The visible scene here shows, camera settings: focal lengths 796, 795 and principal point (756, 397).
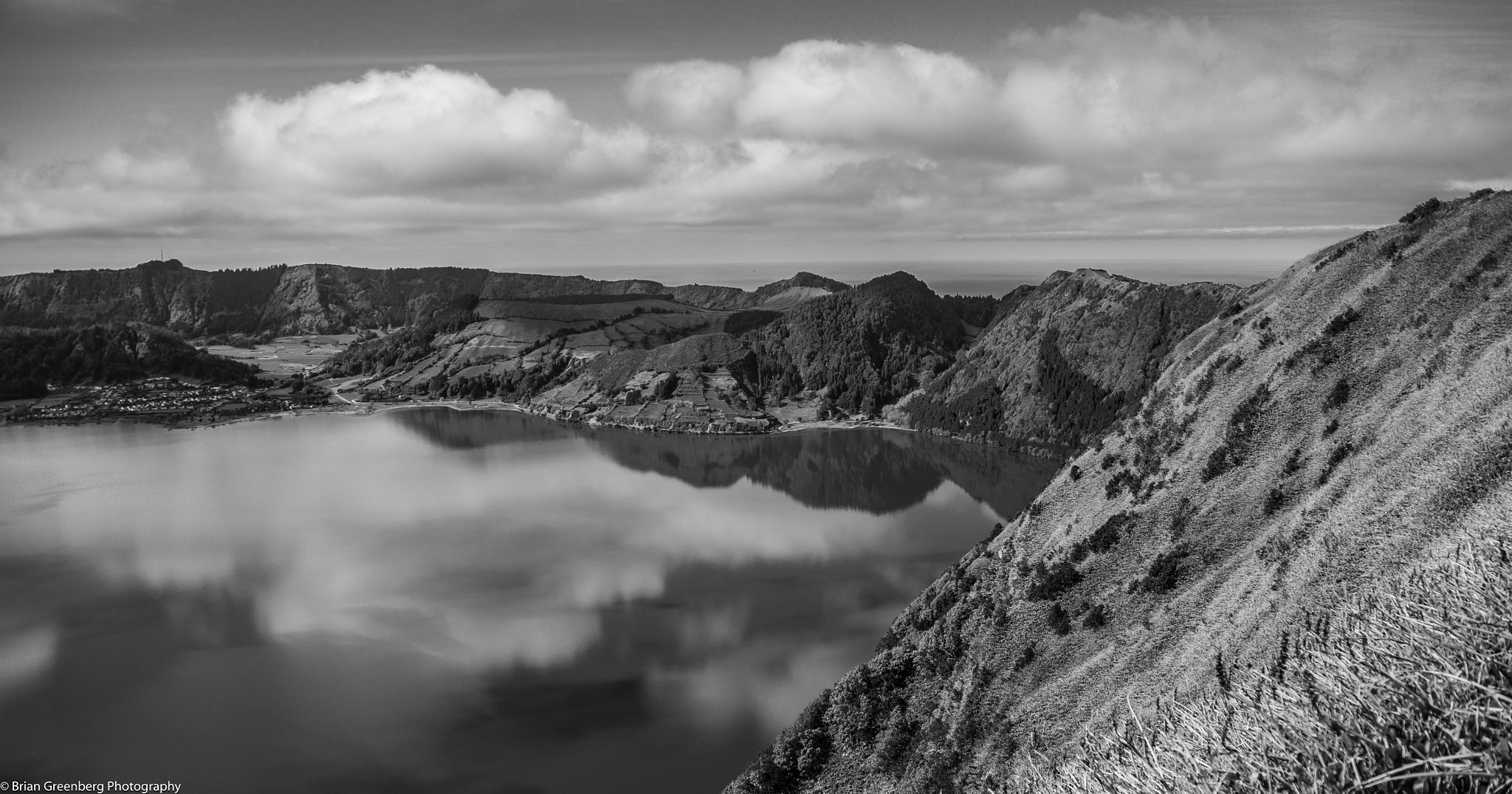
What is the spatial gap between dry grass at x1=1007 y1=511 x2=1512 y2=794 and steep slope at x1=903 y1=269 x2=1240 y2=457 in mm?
90142

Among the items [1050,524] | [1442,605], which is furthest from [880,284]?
[1442,605]

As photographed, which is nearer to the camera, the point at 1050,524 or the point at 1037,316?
the point at 1050,524

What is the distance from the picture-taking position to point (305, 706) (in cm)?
3928

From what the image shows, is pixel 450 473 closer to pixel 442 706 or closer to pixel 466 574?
pixel 466 574

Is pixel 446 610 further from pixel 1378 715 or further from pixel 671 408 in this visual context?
pixel 671 408

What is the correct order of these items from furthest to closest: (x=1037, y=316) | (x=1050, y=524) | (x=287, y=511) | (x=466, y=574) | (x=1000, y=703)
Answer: (x=1037, y=316), (x=287, y=511), (x=466, y=574), (x=1050, y=524), (x=1000, y=703)

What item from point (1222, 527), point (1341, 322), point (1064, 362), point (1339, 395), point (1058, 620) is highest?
point (1341, 322)

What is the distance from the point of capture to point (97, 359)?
174 meters

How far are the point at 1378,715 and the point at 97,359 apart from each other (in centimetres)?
22372

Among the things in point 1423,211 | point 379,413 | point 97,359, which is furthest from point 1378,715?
point 97,359

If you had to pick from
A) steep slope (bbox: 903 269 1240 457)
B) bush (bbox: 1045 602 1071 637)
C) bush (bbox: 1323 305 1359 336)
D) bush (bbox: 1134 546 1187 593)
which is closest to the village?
steep slope (bbox: 903 269 1240 457)

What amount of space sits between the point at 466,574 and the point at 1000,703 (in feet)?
144

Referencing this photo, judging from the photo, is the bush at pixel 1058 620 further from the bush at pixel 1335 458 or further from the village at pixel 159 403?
the village at pixel 159 403

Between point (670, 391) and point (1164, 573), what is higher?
point (1164, 573)
